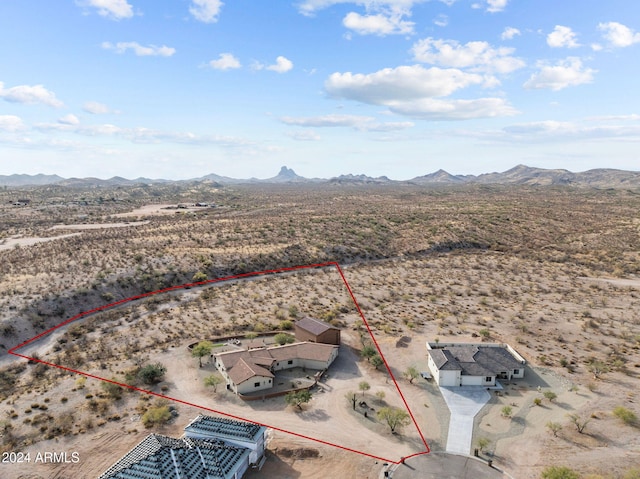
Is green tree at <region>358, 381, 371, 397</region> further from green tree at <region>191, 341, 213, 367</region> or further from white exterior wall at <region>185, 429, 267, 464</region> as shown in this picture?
green tree at <region>191, 341, 213, 367</region>

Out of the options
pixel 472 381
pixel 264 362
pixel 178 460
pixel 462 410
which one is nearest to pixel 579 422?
pixel 472 381

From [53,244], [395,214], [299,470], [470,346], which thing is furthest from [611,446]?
[395,214]

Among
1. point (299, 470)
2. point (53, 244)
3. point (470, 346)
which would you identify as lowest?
point (299, 470)

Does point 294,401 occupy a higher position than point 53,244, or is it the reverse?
point 53,244

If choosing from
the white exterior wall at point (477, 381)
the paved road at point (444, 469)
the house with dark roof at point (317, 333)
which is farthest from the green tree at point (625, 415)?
the house with dark roof at point (317, 333)

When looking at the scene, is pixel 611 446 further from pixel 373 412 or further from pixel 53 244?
pixel 53 244

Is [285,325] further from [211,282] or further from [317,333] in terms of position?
[211,282]
